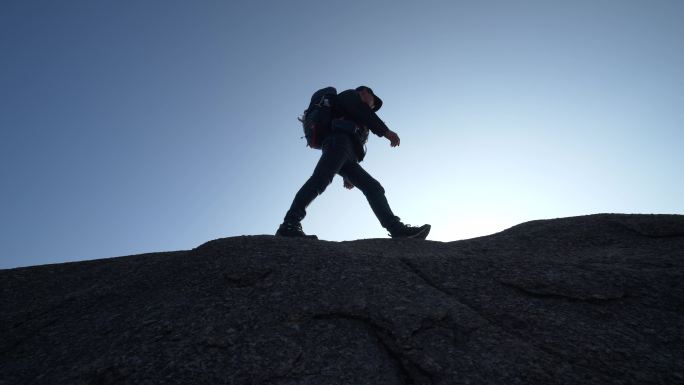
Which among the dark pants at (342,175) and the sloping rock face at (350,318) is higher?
the dark pants at (342,175)

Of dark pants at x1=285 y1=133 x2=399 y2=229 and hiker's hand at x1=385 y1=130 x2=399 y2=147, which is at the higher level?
hiker's hand at x1=385 y1=130 x2=399 y2=147

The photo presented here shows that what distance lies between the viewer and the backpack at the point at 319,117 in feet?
23.7

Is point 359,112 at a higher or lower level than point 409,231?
higher

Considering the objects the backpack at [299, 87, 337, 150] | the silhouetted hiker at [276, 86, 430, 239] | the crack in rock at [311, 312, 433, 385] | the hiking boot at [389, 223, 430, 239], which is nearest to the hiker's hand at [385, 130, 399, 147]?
the silhouetted hiker at [276, 86, 430, 239]

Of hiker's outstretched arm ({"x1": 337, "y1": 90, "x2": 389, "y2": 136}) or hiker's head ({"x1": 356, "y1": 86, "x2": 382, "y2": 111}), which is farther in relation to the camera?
hiker's head ({"x1": 356, "y1": 86, "x2": 382, "y2": 111})

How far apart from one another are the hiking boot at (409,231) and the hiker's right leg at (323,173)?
63.4 inches

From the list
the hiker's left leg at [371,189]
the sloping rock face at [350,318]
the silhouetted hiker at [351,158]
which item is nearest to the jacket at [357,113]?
the silhouetted hiker at [351,158]

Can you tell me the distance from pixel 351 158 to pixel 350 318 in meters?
4.33

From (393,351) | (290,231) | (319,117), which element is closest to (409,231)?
(290,231)

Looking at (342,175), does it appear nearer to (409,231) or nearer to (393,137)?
(393,137)

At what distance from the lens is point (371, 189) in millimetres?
7711

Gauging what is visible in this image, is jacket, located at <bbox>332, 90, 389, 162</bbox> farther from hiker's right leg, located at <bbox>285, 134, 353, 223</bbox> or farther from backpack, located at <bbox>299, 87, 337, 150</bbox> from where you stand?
hiker's right leg, located at <bbox>285, 134, 353, 223</bbox>

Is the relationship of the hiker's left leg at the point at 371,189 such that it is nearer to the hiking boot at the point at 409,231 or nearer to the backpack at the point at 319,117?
the hiking boot at the point at 409,231

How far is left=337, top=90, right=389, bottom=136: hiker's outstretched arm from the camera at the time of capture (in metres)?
7.30
